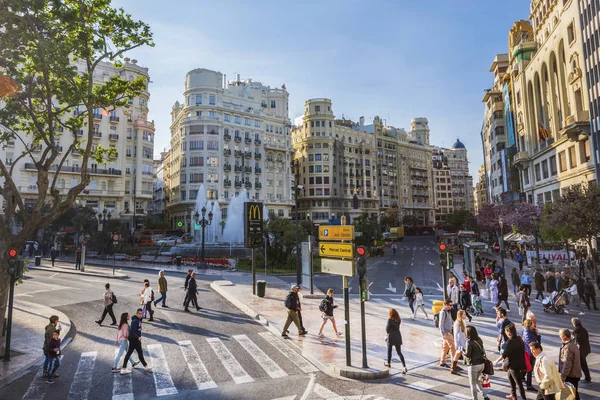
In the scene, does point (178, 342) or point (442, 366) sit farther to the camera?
point (178, 342)

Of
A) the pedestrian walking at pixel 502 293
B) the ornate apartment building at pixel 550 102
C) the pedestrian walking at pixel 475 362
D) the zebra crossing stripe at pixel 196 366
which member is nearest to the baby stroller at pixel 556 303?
the pedestrian walking at pixel 502 293

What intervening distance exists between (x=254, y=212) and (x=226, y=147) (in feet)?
175

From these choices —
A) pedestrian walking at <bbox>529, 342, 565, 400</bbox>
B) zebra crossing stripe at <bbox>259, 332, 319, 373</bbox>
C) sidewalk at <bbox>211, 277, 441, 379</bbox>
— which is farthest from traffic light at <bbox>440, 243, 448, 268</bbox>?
pedestrian walking at <bbox>529, 342, 565, 400</bbox>

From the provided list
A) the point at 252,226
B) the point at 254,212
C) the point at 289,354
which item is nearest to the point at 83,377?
the point at 289,354

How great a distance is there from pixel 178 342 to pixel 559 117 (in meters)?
45.1

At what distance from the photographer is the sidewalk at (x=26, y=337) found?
10.2 meters

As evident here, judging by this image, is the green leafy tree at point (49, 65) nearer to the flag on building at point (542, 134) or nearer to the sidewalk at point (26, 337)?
the sidewalk at point (26, 337)

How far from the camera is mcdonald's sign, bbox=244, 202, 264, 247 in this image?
21188 millimetres

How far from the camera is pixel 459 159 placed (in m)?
160

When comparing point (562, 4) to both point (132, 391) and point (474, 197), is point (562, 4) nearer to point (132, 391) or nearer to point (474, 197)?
point (132, 391)

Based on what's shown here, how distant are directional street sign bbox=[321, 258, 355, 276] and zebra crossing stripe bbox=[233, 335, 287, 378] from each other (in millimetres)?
3045

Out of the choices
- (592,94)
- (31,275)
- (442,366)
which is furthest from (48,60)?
(592,94)

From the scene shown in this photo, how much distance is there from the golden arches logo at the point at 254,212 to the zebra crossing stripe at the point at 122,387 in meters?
12.5

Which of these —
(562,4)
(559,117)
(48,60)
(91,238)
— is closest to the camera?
(48,60)
